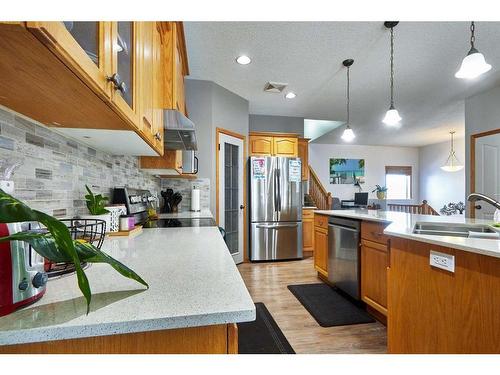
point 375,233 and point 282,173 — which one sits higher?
point 282,173

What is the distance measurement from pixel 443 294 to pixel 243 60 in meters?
2.87

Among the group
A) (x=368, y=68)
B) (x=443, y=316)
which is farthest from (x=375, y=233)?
(x=368, y=68)

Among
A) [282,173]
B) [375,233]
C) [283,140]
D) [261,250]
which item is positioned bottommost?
[261,250]

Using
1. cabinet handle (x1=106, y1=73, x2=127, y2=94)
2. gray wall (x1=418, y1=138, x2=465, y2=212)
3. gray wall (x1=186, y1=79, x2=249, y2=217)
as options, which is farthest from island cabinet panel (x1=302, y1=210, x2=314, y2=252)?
gray wall (x1=418, y1=138, x2=465, y2=212)

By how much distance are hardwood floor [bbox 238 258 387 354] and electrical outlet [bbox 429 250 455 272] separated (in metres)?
0.89

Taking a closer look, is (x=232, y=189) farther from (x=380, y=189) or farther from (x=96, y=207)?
(x=380, y=189)

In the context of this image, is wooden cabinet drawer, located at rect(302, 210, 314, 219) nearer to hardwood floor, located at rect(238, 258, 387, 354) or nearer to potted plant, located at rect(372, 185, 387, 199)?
hardwood floor, located at rect(238, 258, 387, 354)

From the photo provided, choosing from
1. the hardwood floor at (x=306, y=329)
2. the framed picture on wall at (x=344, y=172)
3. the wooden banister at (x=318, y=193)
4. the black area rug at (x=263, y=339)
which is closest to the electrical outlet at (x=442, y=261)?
the hardwood floor at (x=306, y=329)

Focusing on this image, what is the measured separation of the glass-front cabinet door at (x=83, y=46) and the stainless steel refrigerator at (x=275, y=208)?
3365 mm
